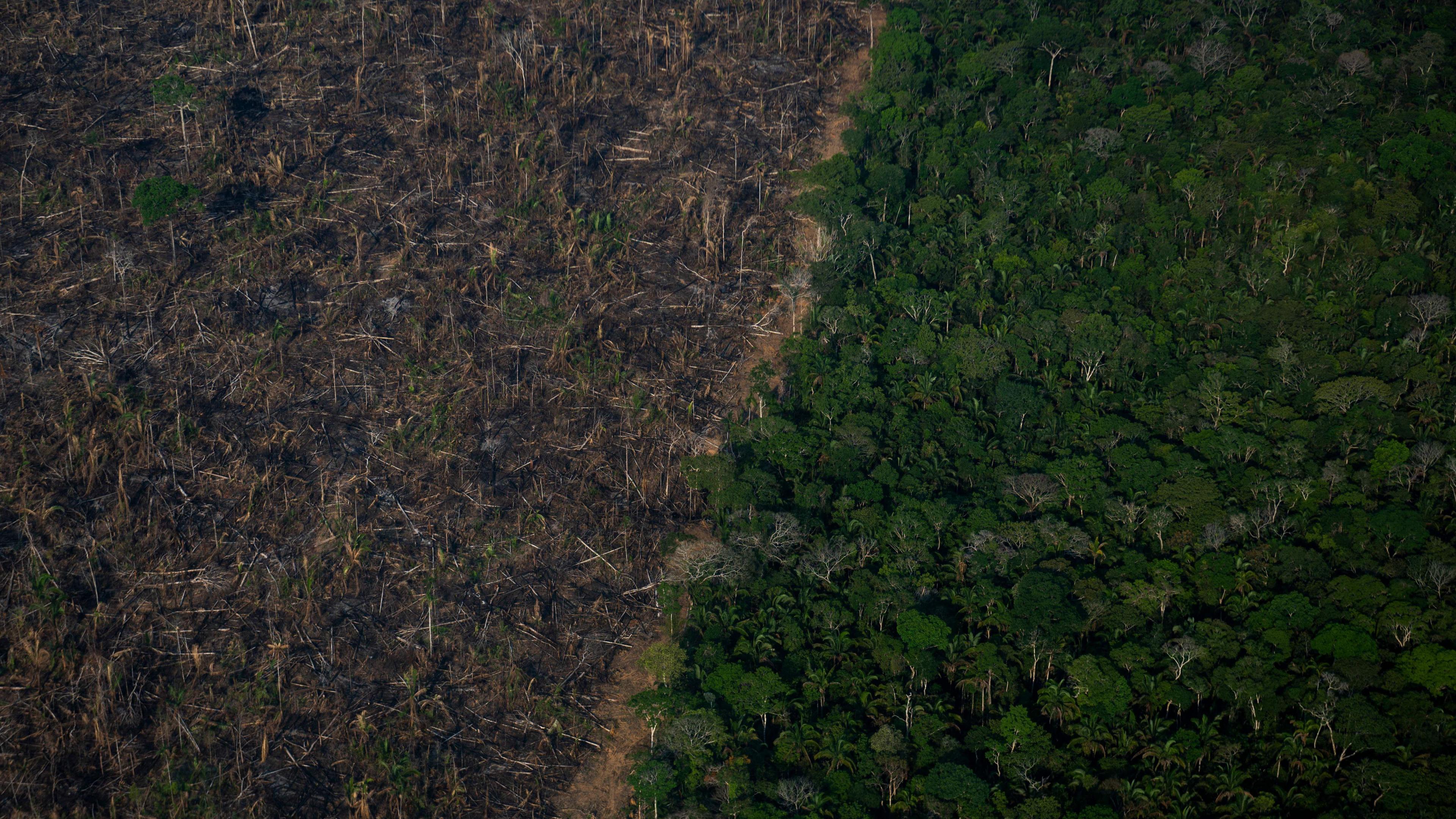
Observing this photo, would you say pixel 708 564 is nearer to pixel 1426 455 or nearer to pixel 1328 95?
pixel 1426 455

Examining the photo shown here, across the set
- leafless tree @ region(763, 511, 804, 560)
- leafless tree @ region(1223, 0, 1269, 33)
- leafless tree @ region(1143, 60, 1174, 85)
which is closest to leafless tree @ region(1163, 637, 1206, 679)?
leafless tree @ region(763, 511, 804, 560)

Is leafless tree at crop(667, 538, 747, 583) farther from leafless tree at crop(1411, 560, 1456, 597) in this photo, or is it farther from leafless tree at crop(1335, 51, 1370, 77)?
leafless tree at crop(1335, 51, 1370, 77)

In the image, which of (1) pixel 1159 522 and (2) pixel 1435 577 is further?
(1) pixel 1159 522

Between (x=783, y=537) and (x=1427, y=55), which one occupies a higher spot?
(x=1427, y=55)

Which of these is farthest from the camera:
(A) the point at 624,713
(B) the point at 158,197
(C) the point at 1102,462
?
(B) the point at 158,197

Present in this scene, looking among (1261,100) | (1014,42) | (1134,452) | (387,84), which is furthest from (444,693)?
(1261,100)

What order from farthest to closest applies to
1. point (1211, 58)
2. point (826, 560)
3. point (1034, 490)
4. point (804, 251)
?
point (1211, 58)
point (804, 251)
point (1034, 490)
point (826, 560)

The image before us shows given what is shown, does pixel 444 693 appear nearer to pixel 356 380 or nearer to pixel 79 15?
pixel 356 380

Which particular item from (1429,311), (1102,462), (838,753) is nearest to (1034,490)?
(1102,462)
